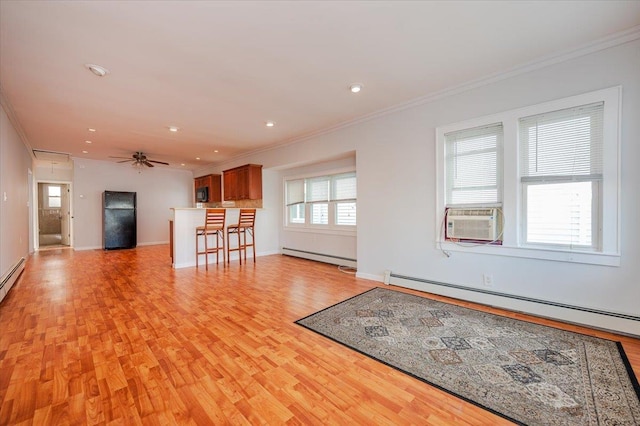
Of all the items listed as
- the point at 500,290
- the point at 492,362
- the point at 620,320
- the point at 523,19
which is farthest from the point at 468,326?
the point at 523,19

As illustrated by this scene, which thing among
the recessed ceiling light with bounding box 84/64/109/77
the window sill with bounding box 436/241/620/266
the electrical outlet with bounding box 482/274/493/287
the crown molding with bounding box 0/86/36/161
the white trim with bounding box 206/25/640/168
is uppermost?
the white trim with bounding box 206/25/640/168

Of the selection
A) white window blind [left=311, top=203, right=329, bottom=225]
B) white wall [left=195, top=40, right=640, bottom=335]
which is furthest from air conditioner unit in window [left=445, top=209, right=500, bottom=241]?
white window blind [left=311, top=203, right=329, bottom=225]

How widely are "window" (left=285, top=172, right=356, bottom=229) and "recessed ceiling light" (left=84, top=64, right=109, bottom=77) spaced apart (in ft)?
12.4

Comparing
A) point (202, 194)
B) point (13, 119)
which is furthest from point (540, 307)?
point (202, 194)

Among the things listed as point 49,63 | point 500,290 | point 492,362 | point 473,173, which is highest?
point 49,63

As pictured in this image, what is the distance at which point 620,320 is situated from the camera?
2342 millimetres

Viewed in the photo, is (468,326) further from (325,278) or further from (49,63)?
(49,63)

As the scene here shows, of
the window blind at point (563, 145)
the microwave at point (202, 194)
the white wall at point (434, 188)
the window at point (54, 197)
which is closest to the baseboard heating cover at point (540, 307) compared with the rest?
the white wall at point (434, 188)

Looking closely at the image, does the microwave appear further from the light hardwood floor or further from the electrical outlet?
the electrical outlet

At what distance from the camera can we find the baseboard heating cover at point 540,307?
2.34m

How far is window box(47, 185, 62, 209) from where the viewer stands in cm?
896

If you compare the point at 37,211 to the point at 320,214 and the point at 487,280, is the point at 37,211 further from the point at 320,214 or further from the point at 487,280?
the point at 487,280

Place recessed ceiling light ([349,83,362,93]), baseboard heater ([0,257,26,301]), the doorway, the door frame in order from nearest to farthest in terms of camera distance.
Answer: recessed ceiling light ([349,83,362,93]), baseboard heater ([0,257,26,301]), the door frame, the doorway

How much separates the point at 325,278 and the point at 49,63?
406 cm
